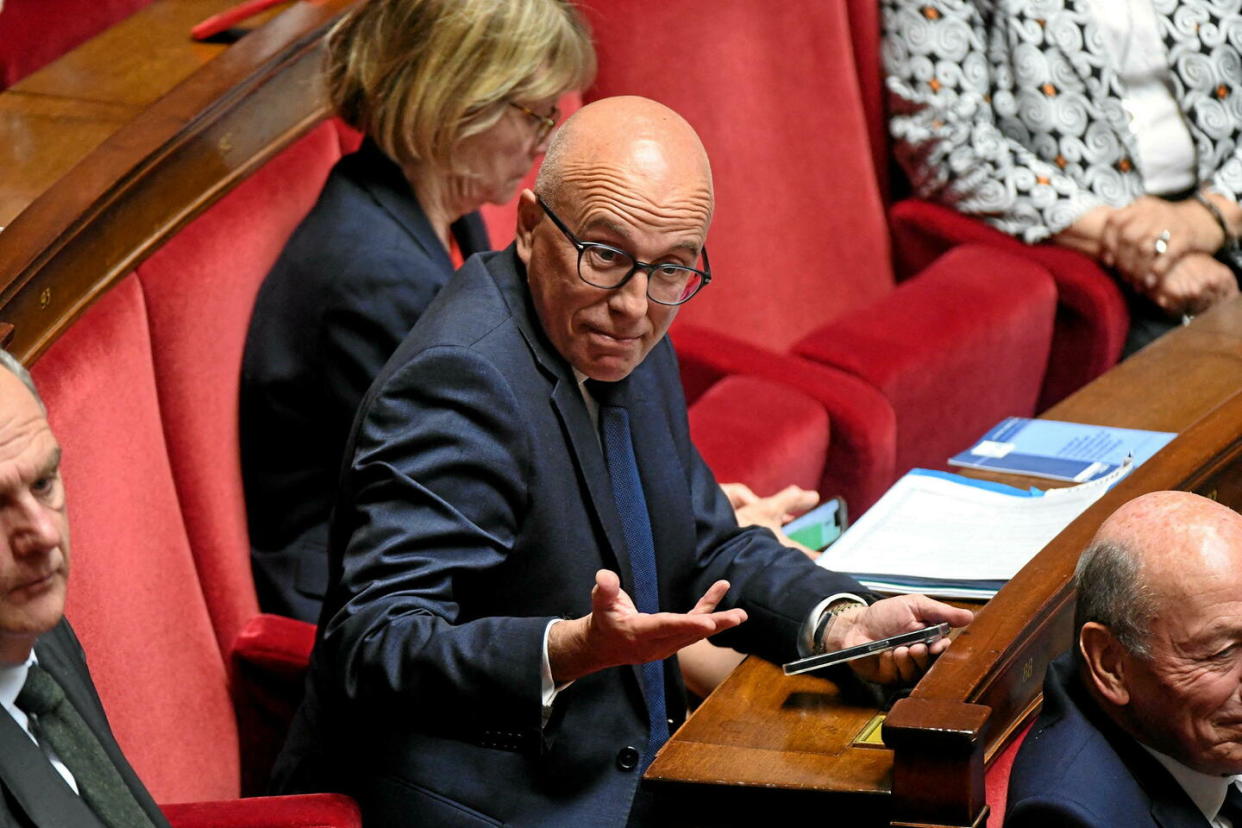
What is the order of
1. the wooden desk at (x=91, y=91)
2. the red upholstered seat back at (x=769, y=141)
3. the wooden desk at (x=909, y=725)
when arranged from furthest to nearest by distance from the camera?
the red upholstered seat back at (x=769, y=141) < the wooden desk at (x=91, y=91) < the wooden desk at (x=909, y=725)

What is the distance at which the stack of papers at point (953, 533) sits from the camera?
129 cm

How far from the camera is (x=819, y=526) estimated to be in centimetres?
160

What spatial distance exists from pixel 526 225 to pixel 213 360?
1.43 feet

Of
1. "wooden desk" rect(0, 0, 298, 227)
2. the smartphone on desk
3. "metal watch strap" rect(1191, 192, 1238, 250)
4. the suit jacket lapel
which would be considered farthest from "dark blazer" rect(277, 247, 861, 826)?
"metal watch strap" rect(1191, 192, 1238, 250)

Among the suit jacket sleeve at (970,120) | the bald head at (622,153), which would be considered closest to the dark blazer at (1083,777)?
the bald head at (622,153)

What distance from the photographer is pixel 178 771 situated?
1.35 meters

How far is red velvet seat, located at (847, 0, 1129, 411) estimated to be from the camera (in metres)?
2.22

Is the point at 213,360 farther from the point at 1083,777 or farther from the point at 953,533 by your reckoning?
the point at 1083,777

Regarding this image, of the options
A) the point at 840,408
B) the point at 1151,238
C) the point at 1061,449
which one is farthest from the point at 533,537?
the point at 1151,238

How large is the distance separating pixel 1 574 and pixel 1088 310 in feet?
5.45

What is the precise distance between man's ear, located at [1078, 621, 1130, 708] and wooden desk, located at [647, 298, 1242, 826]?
0.06m

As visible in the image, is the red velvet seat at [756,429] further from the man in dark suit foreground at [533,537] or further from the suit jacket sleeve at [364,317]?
the man in dark suit foreground at [533,537]

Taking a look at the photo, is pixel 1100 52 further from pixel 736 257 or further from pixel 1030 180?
pixel 736 257

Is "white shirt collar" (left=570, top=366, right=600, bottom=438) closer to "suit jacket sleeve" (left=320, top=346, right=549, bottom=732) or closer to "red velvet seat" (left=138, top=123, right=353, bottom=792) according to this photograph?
"suit jacket sleeve" (left=320, top=346, right=549, bottom=732)
